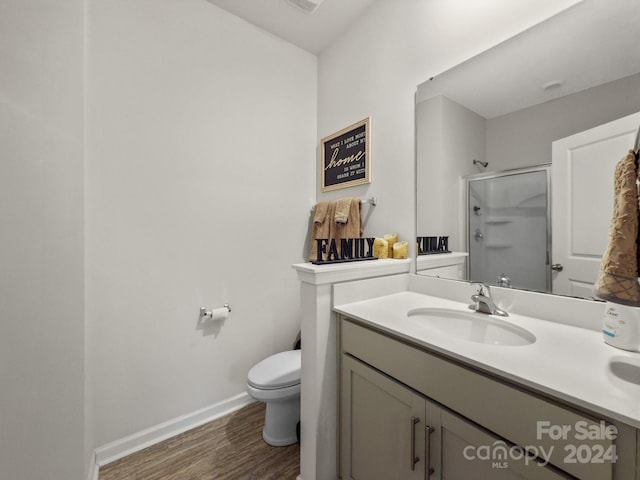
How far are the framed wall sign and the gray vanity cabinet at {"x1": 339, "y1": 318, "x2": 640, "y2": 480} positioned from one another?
3.63ft

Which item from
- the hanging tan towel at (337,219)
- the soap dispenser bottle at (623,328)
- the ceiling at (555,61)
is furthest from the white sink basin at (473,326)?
the ceiling at (555,61)

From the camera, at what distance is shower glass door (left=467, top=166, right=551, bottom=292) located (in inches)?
39.6

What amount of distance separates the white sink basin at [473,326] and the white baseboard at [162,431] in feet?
4.61

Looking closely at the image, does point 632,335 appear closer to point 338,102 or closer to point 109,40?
point 338,102

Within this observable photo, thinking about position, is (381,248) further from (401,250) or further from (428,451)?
(428,451)

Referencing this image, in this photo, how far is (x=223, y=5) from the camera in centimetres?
167

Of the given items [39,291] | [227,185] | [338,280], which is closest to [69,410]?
[39,291]

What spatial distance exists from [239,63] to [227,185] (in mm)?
864

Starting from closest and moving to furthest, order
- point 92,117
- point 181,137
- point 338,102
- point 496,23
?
point 496,23 → point 92,117 → point 181,137 → point 338,102

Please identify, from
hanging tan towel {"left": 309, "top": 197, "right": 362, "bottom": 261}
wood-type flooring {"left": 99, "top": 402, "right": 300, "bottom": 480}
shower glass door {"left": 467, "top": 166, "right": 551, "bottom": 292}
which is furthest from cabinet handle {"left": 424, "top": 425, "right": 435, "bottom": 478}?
hanging tan towel {"left": 309, "top": 197, "right": 362, "bottom": 261}

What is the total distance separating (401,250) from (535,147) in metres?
0.74

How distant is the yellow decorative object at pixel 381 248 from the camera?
148 cm

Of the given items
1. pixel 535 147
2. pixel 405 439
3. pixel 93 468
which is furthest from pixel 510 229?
pixel 93 468

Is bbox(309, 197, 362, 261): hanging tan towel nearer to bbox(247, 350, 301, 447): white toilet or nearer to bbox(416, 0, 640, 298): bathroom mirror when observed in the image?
bbox(416, 0, 640, 298): bathroom mirror
